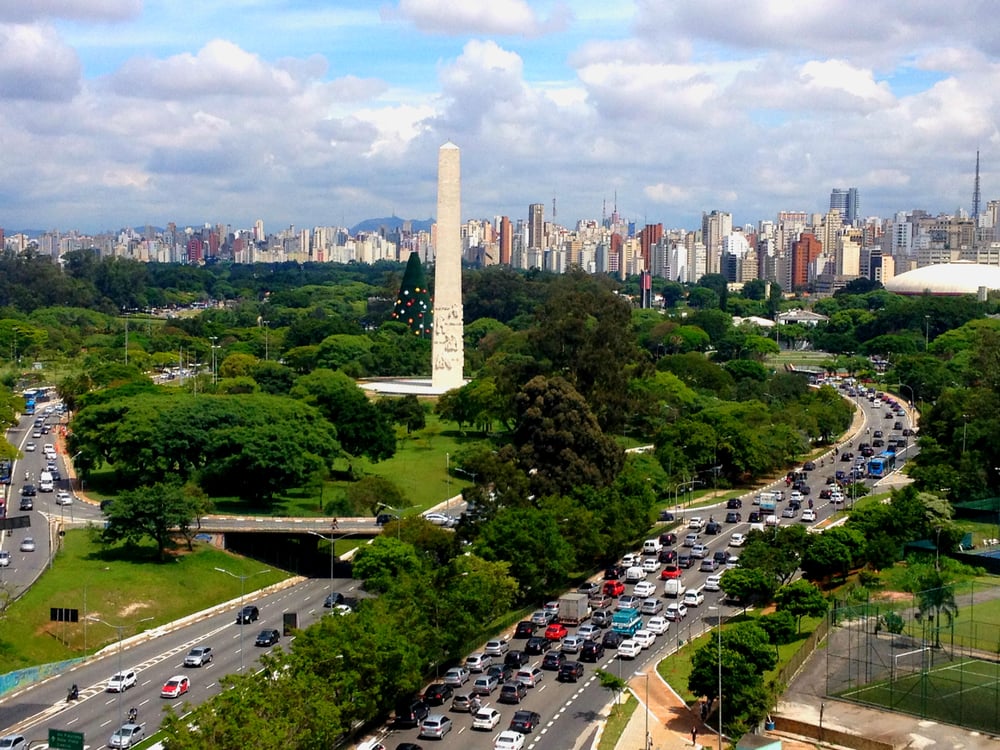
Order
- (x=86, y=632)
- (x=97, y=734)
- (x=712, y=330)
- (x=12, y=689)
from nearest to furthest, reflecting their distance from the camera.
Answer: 1. (x=97, y=734)
2. (x=12, y=689)
3. (x=86, y=632)
4. (x=712, y=330)

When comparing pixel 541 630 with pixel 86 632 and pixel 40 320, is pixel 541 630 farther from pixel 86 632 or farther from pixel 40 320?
pixel 40 320

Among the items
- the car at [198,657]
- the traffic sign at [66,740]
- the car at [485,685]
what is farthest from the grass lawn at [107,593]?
the car at [485,685]

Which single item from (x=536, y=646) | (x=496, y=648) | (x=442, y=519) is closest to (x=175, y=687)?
(x=496, y=648)

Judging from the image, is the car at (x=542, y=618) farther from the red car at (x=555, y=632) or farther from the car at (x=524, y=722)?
the car at (x=524, y=722)

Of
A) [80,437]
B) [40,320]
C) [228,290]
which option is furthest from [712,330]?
[228,290]

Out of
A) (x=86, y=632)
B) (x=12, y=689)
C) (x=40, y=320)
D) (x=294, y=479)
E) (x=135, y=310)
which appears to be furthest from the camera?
(x=135, y=310)

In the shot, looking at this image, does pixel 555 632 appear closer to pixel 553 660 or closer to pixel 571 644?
pixel 571 644
